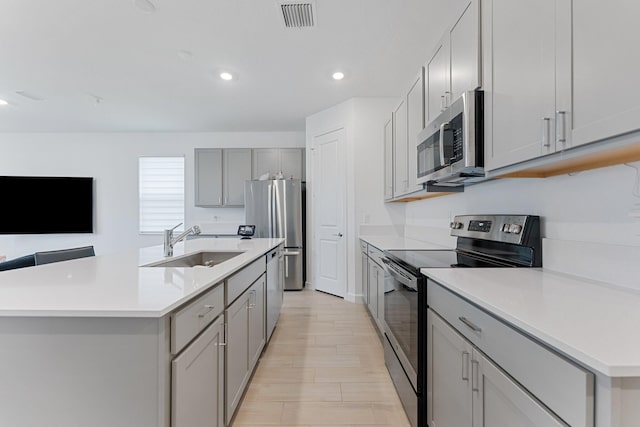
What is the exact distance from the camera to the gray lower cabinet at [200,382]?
1.01 meters

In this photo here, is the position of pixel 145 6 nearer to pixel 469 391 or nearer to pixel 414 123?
pixel 414 123

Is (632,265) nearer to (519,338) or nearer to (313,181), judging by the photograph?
(519,338)

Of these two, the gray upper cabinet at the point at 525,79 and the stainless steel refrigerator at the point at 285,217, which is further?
the stainless steel refrigerator at the point at 285,217

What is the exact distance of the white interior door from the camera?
4359 mm

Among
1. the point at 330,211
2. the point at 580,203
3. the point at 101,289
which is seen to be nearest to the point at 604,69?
the point at 580,203

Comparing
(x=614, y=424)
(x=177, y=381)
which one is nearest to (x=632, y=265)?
(x=614, y=424)

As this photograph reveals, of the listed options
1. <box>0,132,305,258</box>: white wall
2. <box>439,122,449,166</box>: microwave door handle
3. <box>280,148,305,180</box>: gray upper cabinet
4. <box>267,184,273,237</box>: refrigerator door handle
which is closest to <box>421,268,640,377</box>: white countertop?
<box>439,122,449,166</box>: microwave door handle

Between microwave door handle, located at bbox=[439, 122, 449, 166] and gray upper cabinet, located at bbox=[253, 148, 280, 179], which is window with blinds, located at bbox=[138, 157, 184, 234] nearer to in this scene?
gray upper cabinet, located at bbox=[253, 148, 280, 179]

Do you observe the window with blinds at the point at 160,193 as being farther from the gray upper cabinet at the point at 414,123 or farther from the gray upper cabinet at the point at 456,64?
the gray upper cabinet at the point at 456,64

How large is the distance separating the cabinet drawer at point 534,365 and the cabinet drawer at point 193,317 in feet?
3.24

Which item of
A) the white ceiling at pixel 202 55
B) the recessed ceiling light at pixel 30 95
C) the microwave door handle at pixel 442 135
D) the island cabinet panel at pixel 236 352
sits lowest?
the island cabinet panel at pixel 236 352

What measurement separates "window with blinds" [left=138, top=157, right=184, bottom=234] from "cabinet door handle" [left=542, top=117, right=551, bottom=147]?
19.0ft

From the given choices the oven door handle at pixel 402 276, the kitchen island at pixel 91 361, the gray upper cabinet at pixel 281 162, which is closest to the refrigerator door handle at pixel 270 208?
the gray upper cabinet at pixel 281 162

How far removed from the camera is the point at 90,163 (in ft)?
19.1
